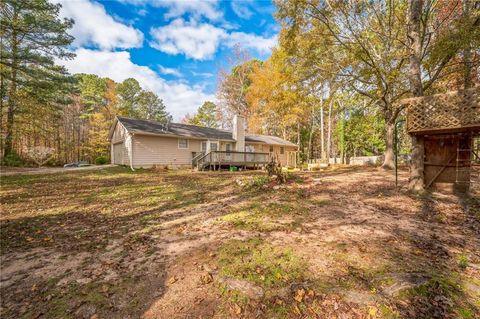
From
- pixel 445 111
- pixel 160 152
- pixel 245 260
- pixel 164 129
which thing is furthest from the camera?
pixel 164 129

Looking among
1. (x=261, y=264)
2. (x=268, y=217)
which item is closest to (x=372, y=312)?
(x=261, y=264)

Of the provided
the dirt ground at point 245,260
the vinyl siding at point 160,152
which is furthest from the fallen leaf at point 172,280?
the vinyl siding at point 160,152

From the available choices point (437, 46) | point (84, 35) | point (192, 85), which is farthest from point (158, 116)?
point (437, 46)

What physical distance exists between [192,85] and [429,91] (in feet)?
95.9

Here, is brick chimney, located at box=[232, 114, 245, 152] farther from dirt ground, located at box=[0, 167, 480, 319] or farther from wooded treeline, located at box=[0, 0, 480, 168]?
dirt ground, located at box=[0, 167, 480, 319]

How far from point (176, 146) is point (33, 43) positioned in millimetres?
11246

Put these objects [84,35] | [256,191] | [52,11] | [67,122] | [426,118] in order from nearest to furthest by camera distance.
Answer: [426,118] < [256,191] < [52,11] < [84,35] < [67,122]

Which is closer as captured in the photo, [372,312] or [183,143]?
[372,312]

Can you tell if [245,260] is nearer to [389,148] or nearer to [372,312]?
[372,312]

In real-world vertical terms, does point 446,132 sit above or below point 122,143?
below

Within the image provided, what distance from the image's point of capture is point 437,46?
762 cm

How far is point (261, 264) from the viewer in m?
3.13

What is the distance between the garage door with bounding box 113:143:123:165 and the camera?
68.3 ft

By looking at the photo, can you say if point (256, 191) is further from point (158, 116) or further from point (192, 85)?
point (158, 116)
